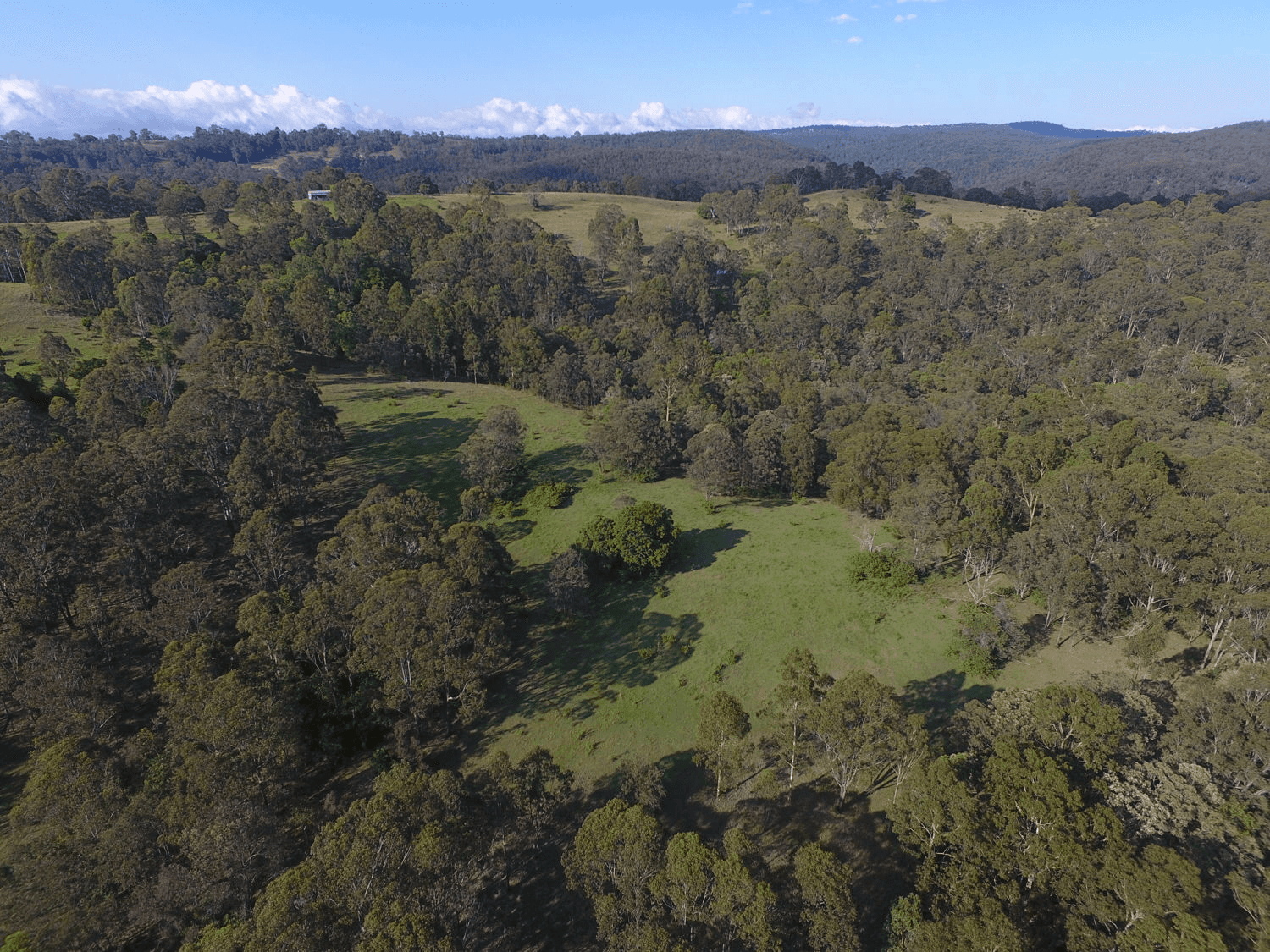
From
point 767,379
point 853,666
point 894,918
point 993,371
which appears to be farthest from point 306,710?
point 993,371

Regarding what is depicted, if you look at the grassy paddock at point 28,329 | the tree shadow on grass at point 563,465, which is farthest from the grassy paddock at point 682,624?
the grassy paddock at point 28,329

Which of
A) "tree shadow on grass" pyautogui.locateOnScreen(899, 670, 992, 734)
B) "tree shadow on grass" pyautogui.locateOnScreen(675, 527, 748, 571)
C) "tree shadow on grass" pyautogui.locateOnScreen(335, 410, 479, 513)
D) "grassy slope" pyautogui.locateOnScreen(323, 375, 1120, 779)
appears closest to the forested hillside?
"tree shadow on grass" pyautogui.locateOnScreen(899, 670, 992, 734)

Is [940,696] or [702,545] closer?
[940,696]

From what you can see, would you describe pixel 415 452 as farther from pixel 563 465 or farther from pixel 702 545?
pixel 702 545

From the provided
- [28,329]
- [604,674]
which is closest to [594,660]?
[604,674]

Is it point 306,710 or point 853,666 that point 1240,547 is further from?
point 306,710

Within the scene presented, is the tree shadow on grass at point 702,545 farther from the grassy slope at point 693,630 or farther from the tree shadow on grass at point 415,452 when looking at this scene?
the tree shadow on grass at point 415,452

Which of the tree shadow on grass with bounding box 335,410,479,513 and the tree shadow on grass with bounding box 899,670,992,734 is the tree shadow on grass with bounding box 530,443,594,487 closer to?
the tree shadow on grass with bounding box 335,410,479,513
